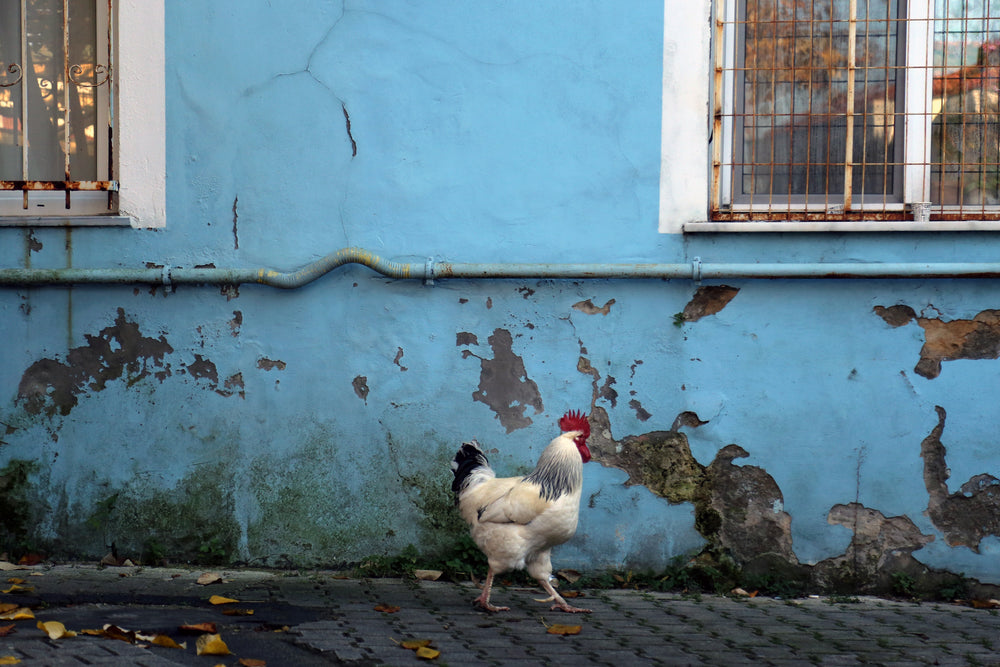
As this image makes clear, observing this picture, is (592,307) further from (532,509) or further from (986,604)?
(986,604)

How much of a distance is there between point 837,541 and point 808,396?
80 cm

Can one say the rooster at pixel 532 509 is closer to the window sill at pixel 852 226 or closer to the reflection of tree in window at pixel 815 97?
the window sill at pixel 852 226

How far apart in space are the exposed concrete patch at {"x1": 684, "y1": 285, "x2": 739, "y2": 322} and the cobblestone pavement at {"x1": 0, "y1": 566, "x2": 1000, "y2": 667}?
1.52 metres

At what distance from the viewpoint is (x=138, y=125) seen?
530 centimetres

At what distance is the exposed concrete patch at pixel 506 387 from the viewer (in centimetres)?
522

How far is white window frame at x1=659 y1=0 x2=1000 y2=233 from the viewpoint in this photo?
5102 mm

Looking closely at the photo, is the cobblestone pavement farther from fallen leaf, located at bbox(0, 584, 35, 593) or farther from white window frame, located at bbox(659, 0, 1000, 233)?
white window frame, located at bbox(659, 0, 1000, 233)

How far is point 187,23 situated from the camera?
5258 millimetres

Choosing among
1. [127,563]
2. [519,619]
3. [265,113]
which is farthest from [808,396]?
[127,563]

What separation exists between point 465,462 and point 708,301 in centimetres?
161

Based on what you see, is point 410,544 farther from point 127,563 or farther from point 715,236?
point 715,236

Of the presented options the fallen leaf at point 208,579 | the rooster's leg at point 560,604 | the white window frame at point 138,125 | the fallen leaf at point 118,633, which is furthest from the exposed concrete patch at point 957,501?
the white window frame at point 138,125

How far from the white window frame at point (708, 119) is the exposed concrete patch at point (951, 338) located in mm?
483

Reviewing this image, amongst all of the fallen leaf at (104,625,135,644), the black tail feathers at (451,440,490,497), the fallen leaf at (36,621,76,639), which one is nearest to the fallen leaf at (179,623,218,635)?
the fallen leaf at (104,625,135,644)
